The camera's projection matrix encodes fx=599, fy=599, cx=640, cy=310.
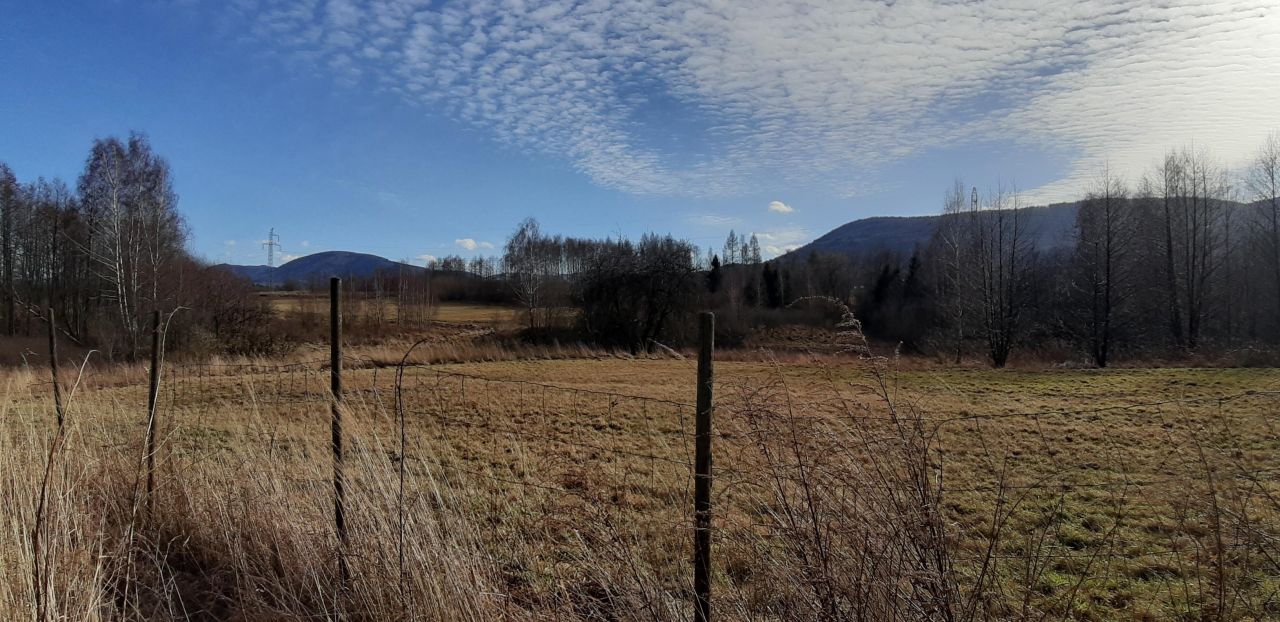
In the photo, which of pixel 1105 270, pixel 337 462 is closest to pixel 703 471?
pixel 337 462

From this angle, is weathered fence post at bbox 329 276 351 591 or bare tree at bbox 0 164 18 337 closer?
weathered fence post at bbox 329 276 351 591

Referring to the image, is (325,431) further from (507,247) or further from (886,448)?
(507,247)

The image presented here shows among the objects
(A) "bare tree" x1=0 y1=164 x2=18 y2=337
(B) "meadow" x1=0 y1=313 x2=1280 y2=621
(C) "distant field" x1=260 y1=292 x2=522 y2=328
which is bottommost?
(B) "meadow" x1=0 y1=313 x2=1280 y2=621

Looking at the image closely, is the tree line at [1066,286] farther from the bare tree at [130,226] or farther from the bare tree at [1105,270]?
the bare tree at [130,226]

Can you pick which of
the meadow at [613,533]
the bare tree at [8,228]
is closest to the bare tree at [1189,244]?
the meadow at [613,533]

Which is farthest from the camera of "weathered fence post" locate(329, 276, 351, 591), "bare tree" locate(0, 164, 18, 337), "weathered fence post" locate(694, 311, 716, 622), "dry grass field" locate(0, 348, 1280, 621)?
"bare tree" locate(0, 164, 18, 337)

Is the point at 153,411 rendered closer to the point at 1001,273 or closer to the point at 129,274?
the point at 129,274

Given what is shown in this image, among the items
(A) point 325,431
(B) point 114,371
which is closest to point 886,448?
(A) point 325,431

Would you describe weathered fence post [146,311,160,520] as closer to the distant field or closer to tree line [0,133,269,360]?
tree line [0,133,269,360]

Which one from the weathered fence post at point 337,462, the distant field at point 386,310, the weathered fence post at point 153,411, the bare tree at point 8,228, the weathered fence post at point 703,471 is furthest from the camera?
the distant field at point 386,310

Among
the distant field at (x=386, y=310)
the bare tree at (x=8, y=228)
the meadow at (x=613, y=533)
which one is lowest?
the meadow at (x=613, y=533)

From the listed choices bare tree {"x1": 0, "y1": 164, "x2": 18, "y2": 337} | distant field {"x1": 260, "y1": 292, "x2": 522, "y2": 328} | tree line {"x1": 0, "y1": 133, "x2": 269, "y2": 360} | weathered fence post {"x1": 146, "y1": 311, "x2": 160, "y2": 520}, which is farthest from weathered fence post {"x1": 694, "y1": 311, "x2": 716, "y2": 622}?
bare tree {"x1": 0, "y1": 164, "x2": 18, "y2": 337}

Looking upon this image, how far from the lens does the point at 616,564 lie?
270 centimetres

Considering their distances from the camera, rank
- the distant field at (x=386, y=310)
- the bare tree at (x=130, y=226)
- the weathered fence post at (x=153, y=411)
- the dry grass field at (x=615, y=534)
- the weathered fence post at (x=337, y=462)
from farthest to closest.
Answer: the distant field at (x=386, y=310), the bare tree at (x=130, y=226), the weathered fence post at (x=153, y=411), the weathered fence post at (x=337, y=462), the dry grass field at (x=615, y=534)
